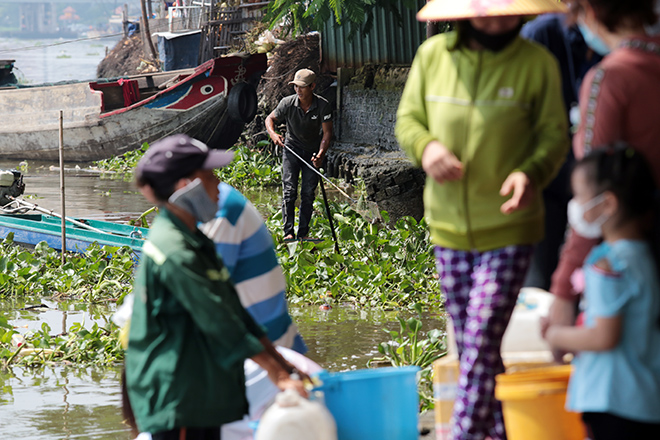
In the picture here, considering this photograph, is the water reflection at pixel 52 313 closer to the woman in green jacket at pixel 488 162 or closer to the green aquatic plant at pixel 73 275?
the green aquatic plant at pixel 73 275

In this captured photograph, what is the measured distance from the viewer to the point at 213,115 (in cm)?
1873

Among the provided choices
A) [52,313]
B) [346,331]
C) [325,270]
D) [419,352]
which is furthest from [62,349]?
[325,270]

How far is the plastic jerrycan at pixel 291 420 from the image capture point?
2666mm

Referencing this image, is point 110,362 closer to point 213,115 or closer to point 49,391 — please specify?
point 49,391

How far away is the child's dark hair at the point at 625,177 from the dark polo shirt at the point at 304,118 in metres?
6.73

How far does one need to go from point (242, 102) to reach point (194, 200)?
15.8 meters

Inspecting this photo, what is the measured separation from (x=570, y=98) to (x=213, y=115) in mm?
15933

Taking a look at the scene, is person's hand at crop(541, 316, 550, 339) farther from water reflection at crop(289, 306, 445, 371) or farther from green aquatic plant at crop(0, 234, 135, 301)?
green aquatic plant at crop(0, 234, 135, 301)

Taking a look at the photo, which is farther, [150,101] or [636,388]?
[150,101]

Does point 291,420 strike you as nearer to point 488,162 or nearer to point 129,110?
point 488,162

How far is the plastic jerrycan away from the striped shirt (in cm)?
100

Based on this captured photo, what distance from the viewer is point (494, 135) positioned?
113 inches

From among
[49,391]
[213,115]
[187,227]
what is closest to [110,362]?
[49,391]

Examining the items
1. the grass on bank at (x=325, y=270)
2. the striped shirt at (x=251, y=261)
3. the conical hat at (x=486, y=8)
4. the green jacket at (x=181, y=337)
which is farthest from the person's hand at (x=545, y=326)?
the grass on bank at (x=325, y=270)
